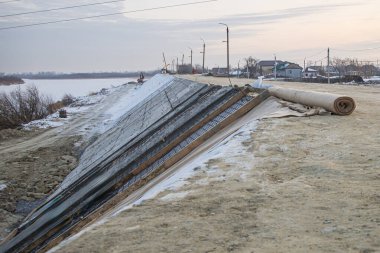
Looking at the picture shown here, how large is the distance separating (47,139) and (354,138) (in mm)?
21317

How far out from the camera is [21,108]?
40500 mm

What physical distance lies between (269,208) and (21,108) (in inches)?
1537

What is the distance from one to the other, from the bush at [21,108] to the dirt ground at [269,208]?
1319 inches

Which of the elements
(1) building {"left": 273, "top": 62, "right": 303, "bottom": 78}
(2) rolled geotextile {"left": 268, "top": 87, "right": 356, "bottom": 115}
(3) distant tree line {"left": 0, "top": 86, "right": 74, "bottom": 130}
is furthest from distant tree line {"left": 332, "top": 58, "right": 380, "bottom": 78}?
(2) rolled geotextile {"left": 268, "top": 87, "right": 356, "bottom": 115}

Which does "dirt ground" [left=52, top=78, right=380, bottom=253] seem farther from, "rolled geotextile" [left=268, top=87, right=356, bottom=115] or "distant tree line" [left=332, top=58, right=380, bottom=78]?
"distant tree line" [left=332, top=58, right=380, bottom=78]

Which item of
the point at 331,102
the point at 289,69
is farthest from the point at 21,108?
the point at 289,69

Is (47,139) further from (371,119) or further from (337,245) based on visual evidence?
(337,245)

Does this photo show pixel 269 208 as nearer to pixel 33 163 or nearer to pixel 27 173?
pixel 27 173

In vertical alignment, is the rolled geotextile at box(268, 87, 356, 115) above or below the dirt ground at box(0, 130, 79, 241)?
above

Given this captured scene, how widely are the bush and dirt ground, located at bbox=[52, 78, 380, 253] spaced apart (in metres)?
33.5

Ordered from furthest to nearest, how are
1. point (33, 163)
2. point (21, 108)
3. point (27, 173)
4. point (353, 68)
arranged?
point (353, 68) → point (21, 108) → point (33, 163) → point (27, 173)

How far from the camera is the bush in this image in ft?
124

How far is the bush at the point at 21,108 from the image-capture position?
37.9m

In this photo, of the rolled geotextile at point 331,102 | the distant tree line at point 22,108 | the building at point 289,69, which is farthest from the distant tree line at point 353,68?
the rolled geotextile at point 331,102
